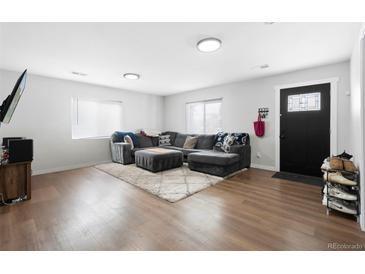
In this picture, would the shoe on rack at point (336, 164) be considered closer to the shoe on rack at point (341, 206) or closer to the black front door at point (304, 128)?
the shoe on rack at point (341, 206)

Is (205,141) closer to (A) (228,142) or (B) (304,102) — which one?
(A) (228,142)

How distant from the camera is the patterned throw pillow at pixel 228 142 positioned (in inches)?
156

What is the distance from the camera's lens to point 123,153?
14.5 ft

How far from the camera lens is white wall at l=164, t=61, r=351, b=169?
3047mm

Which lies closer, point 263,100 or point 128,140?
point 263,100

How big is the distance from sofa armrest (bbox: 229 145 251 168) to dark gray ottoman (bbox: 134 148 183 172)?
1.33 meters

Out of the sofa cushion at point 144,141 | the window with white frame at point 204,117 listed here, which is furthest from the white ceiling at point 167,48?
the sofa cushion at point 144,141

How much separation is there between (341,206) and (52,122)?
551 cm

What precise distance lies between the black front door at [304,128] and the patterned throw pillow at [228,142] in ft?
3.56

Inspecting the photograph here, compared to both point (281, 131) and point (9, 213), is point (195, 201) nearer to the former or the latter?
point (9, 213)

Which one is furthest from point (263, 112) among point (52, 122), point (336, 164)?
point (52, 122)

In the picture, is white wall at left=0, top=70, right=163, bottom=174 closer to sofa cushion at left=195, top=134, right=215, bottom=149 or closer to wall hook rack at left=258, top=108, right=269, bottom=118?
sofa cushion at left=195, top=134, right=215, bottom=149
